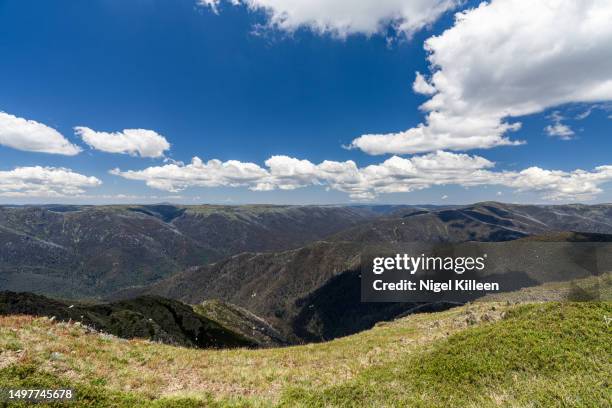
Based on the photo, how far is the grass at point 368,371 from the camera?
12.0m

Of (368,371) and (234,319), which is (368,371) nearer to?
(368,371)

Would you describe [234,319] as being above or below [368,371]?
below

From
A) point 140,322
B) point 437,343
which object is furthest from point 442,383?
point 140,322

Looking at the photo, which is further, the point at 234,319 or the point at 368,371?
the point at 234,319

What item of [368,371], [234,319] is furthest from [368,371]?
[234,319]

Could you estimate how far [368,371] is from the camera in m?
16.2

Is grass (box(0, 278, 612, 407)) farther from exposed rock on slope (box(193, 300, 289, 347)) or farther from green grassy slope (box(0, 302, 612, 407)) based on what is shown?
exposed rock on slope (box(193, 300, 289, 347))

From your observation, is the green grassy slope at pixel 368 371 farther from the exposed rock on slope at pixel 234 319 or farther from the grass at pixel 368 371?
the exposed rock on slope at pixel 234 319

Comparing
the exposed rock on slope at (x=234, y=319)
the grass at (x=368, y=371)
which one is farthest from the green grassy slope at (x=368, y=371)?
the exposed rock on slope at (x=234, y=319)

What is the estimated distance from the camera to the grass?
11961mm

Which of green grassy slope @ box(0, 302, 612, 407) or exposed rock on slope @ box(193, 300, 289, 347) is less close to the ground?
green grassy slope @ box(0, 302, 612, 407)

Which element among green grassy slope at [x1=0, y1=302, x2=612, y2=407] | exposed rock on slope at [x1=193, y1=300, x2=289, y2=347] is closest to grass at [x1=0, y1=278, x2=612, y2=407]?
green grassy slope at [x1=0, y1=302, x2=612, y2=407]

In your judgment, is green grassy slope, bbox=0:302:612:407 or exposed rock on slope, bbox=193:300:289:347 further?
exposed rock on slope, bbox=193:300:289:347

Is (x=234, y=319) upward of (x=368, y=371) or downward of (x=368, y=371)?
downward
